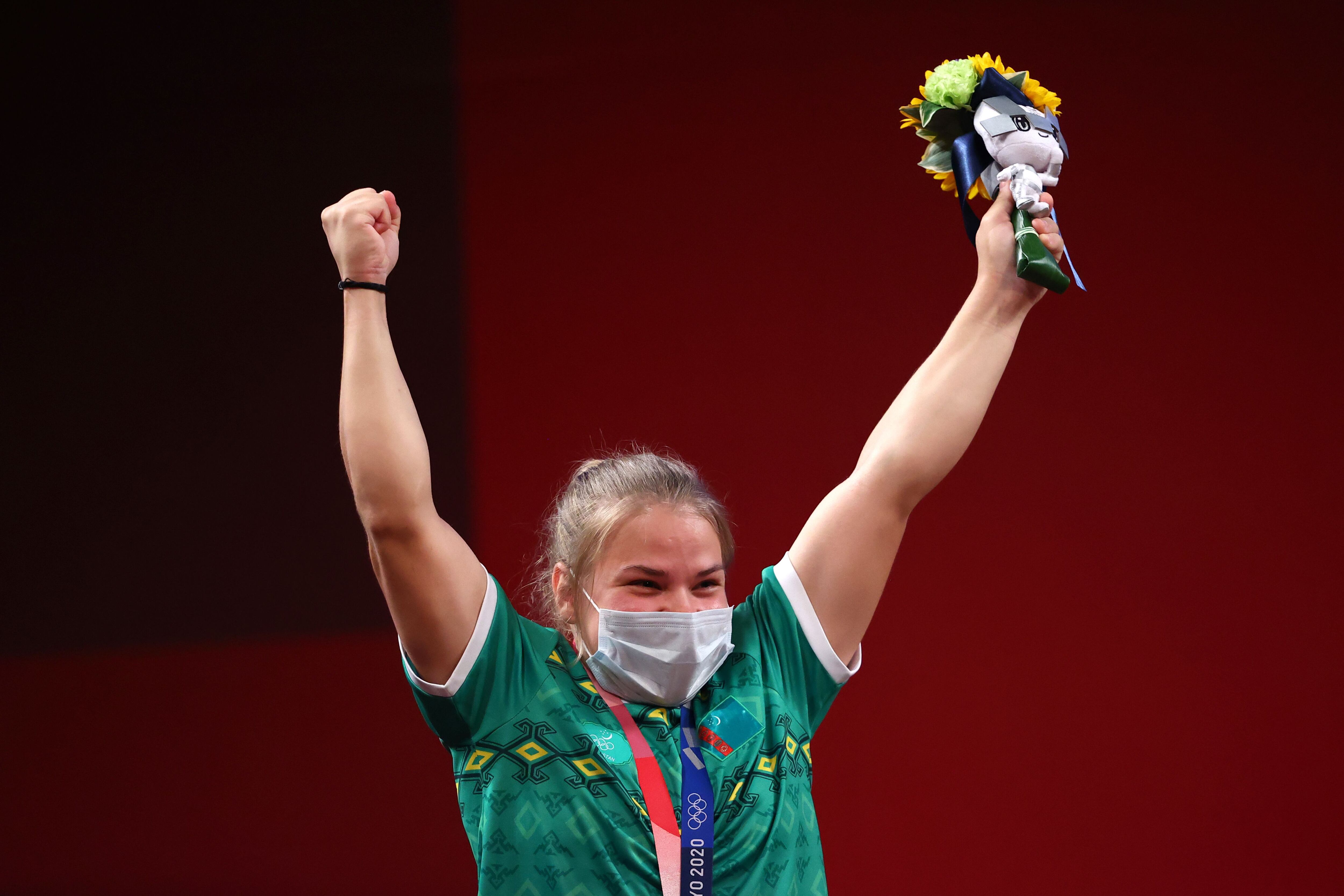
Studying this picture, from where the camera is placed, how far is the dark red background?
109 inches

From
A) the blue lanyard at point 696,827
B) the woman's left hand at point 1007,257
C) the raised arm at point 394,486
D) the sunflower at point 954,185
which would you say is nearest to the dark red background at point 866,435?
the sunflower at point 954,185

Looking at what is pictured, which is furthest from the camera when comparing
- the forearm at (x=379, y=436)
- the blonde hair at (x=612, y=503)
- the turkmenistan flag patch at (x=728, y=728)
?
the blonde hair at (x=612, y=503)

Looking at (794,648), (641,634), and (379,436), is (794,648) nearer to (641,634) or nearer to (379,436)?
(641,634)

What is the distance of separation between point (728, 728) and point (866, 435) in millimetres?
1608

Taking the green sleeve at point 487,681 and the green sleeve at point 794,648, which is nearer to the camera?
the green sleeve at point 487,681

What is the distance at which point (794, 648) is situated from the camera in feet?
4.66

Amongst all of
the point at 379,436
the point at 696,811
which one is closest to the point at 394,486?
the point at 379,436

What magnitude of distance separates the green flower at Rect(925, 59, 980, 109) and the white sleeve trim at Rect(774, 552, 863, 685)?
1.99 ft

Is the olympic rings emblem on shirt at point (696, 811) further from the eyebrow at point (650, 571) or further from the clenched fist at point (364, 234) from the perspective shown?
the clenched fist at point (364, 234)

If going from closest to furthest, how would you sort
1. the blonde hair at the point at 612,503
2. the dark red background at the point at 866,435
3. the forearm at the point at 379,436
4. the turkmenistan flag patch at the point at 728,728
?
the forearm at the point at 379,436 < the turkmenistan flag patch at the point at 728,728 < the blonde hair at the point at 612,503 < the dark red background at the point at 866,435

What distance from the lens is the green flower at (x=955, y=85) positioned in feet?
4.99

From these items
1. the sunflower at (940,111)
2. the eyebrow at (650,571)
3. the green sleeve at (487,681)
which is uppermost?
the sunflower at (940,111)

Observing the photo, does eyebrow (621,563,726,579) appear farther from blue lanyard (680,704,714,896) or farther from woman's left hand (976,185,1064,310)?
woman's left hand (976,185,1064,310)

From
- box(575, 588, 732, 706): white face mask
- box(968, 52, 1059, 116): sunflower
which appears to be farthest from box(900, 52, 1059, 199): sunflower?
box(575, 588, 732, 706): white face mask
